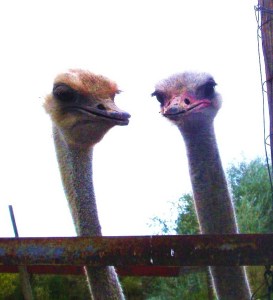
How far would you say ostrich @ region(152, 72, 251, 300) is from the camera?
2.74 meters

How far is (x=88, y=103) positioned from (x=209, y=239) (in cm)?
121

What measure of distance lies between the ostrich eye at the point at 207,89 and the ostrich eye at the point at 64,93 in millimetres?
583

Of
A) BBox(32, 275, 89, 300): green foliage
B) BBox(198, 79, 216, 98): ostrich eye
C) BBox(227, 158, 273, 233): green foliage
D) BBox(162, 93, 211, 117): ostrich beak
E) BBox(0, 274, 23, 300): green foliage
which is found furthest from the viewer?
BBox(32, 275, 89, 300): green foliage

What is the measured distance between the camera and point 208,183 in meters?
2.98

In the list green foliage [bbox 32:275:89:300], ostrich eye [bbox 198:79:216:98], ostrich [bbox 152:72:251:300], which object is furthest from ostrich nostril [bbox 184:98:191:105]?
green foliage [bbox 32:275:89:300]

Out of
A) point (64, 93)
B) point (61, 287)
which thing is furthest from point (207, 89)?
point (61, 287)

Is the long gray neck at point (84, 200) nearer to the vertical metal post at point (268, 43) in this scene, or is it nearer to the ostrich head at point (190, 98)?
the ostrich head at point (190, 98)

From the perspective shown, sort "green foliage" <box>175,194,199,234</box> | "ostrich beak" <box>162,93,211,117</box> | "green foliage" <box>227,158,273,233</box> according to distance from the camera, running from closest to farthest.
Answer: "ostrich beak" <box>162,93,211,117</box> < "green foliage" <box>227,158,273,233</box> < "green foliage" <box>175,194,199,234</box>

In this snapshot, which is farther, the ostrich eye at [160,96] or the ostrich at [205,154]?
the ostrich eye at [160,96]

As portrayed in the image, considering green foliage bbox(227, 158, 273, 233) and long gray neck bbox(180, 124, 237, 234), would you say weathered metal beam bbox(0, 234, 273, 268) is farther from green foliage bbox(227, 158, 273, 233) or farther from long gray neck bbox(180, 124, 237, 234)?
green foliage bbox(227, 158, 273, 233)

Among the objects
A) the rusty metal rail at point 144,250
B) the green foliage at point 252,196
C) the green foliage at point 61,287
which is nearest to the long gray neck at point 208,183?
the rusty metal rail at point 144,250

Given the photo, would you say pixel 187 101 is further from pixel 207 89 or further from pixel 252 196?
pixel 252 196

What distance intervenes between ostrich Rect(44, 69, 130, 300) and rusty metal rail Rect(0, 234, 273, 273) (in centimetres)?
85

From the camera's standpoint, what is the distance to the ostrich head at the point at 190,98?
291 centimetres
